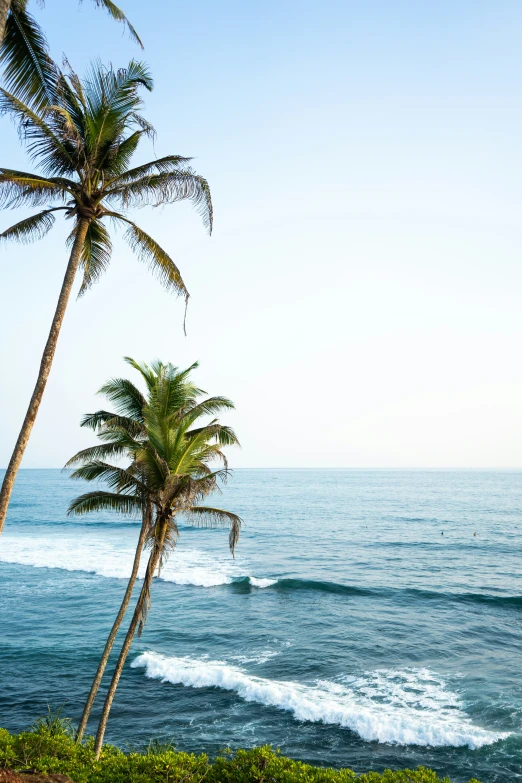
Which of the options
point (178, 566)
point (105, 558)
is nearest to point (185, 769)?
point (178, 566)

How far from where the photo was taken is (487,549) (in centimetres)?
5072

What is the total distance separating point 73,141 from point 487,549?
52.3 metres

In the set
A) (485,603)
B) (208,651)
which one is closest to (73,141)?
(208,651)

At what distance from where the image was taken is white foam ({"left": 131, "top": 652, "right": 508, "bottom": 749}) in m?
17.0

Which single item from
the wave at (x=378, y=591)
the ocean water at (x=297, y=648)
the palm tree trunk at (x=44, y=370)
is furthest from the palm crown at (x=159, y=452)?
the wave at (x=378, y=591)

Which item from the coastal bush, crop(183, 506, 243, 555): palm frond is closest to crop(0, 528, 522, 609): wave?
crop(183, 506, 243, 555): palm frond

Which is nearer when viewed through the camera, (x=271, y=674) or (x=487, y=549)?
(x=271, y=674)

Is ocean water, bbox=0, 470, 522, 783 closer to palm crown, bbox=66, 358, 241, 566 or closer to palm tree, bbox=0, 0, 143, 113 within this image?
palm crown, bbox=66, 358, 241, 566

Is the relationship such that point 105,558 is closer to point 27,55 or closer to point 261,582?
point 261,582

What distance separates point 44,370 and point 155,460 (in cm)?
414

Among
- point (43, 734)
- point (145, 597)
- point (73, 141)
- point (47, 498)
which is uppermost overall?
point (73, 141)

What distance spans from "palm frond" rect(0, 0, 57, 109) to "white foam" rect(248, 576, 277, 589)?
3380 cm

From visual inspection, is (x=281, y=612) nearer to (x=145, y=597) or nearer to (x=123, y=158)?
(x=145, y=597)

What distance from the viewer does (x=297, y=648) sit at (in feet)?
82.4
